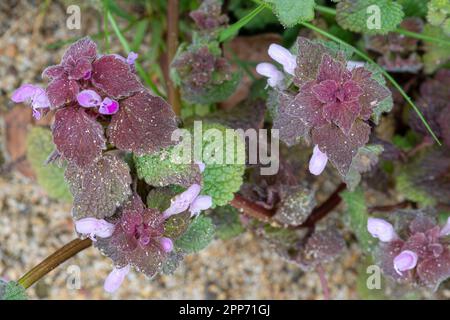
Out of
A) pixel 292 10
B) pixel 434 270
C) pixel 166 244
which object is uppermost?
pixel 292 10

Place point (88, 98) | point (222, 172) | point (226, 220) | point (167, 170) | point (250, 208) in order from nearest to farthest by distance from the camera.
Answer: point (88, 98), point (167, 170), point (222, 172), point (250, 208), point (226, 220)

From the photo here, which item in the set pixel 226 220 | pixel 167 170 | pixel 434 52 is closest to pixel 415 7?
pixel 434 52

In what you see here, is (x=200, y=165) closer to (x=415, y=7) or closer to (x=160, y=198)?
(x=160, y=198)

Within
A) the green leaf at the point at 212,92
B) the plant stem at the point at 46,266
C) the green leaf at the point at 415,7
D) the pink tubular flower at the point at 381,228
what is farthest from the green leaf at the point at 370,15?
the plant stem at the point at 46,266

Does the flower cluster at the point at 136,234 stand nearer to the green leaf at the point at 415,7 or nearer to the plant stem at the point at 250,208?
the plant stem at the point at 250,208

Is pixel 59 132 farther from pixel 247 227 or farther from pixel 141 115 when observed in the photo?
pixel 247 227

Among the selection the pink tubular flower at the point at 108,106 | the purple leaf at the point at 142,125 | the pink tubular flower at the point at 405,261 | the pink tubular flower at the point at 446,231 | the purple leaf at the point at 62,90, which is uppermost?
the purple leaf at the point at 62,90

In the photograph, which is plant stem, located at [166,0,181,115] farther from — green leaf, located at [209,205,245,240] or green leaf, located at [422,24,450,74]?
green leaf, located at [422,24,450,74]
